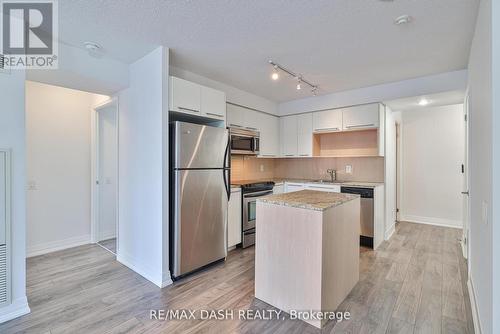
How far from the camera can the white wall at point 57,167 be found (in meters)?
3.42

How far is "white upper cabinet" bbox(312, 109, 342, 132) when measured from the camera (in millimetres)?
4211

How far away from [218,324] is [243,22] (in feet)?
8.42

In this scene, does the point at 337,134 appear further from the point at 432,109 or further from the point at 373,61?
the point at 432,109

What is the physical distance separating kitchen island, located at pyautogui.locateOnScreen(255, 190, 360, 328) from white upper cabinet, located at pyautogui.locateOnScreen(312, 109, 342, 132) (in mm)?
2153

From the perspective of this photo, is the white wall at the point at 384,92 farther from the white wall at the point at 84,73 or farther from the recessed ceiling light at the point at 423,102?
the white wall at the point at 84,73

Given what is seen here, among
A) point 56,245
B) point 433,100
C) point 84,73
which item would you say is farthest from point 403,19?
point 56,245

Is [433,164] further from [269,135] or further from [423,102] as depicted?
[269,135]

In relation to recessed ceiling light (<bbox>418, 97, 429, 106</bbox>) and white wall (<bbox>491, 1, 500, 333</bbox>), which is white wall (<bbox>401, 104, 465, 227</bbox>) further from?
white wall (<bbox>491, 1, 500, 333</bbox>)

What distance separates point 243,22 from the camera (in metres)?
2.09

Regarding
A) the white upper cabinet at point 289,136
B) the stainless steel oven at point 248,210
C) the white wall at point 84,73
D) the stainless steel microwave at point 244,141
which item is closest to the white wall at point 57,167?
the white wall at point 84,73

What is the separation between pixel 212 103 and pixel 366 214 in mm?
2835

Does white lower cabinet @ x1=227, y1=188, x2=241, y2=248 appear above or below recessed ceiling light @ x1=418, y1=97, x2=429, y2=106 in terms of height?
below

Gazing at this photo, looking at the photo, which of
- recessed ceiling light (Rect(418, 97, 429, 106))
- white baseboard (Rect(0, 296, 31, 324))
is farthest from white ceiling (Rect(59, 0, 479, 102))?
white baseboard (Rect(0, 296, 31, 324))

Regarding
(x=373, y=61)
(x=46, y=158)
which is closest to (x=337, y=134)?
(x=373, y=61)
